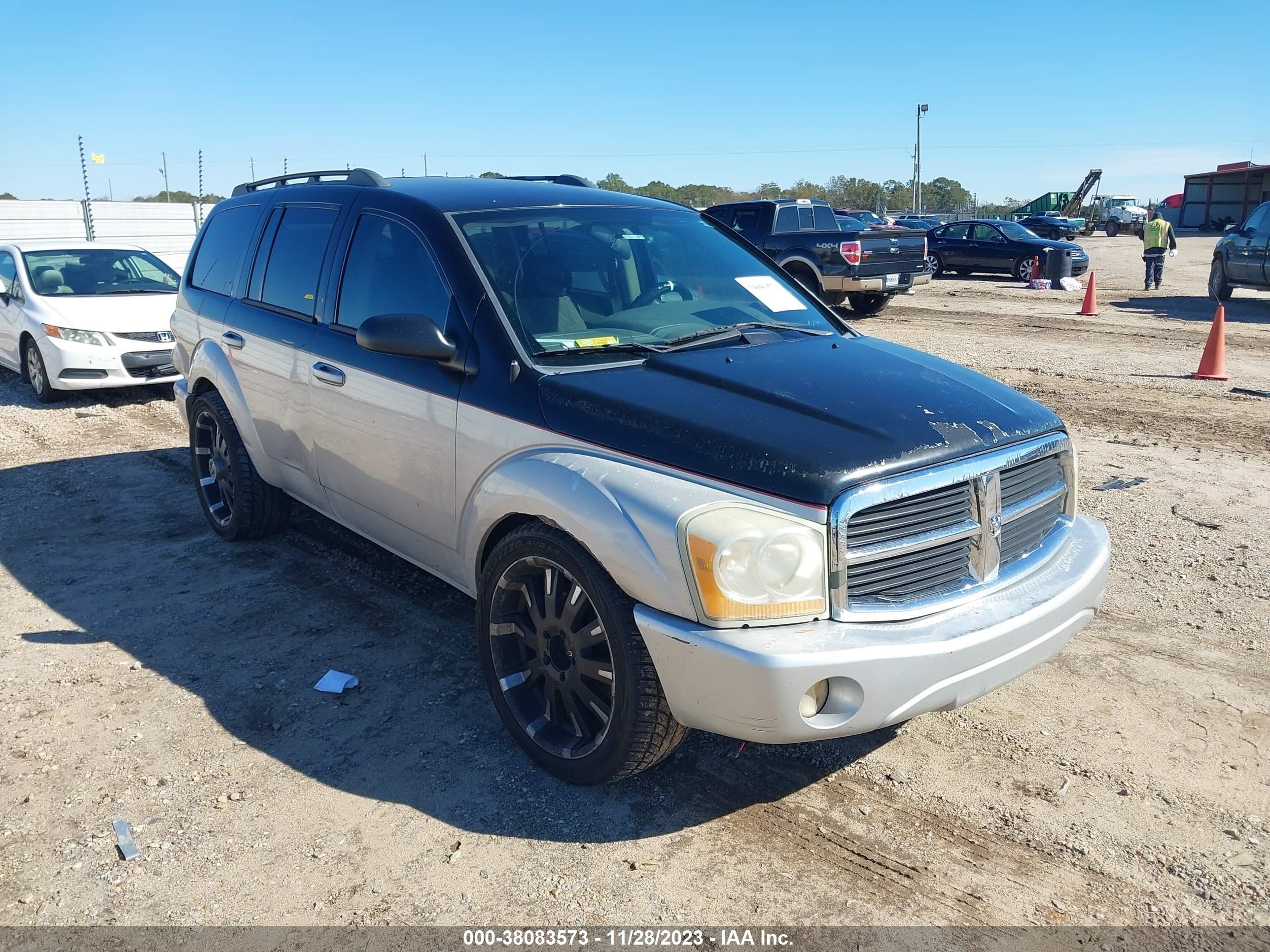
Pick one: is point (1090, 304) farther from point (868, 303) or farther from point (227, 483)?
point (227, 483)

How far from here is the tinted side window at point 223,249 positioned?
5.56 meters

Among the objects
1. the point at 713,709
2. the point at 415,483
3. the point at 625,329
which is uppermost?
the point at 625,329

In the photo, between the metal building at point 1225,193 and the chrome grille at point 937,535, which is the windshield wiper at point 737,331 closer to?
the chrome grille at point 937,535

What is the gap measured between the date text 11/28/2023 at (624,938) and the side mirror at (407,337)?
1.95 m

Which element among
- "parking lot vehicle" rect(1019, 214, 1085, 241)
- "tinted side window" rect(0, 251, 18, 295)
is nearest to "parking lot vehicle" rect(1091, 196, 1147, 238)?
"parking lot vehicle" rect(1019, 214, 1085, 241)

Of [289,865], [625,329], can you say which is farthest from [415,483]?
[289,865]

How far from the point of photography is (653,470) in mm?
3035

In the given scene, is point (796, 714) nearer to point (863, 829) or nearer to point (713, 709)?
point (713, 709)

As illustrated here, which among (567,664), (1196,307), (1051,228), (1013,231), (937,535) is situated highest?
(1051,228)

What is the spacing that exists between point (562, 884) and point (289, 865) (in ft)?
2.77

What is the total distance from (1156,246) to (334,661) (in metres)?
20.8

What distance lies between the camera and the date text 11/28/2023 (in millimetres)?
2684

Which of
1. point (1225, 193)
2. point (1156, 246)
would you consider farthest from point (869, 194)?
point (1156, 246)

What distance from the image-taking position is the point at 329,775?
11.5 ft
